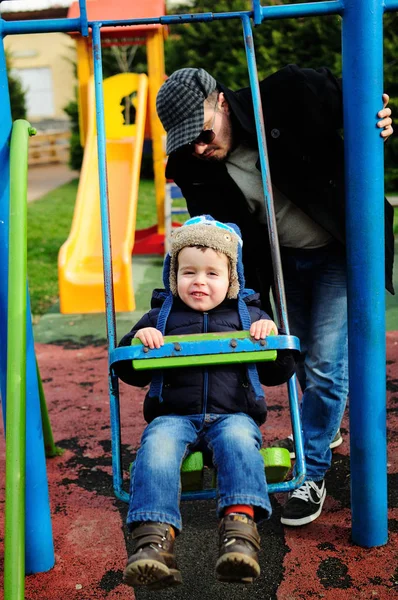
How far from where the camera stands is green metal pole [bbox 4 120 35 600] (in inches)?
83.1

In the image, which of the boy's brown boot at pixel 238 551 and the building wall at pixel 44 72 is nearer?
the boy's brown boot at pixel 238 551

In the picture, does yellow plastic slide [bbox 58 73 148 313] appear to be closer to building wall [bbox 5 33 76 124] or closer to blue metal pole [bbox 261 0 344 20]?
blue metal pole [bbox 261 0 344 20]

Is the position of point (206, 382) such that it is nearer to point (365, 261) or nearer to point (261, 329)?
point (261, 329)

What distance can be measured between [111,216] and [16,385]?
227 inches

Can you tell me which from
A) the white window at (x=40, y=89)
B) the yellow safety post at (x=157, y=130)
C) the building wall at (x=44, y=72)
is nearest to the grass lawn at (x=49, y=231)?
the yellow safety post at (x=157, y=130)

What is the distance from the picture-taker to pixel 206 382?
7.81 feet

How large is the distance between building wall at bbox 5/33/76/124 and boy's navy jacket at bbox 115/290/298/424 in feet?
103

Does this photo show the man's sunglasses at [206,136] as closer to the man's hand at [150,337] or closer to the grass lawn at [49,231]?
the man's hand at [150,337]

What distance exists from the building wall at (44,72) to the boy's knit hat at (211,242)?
31.4 m

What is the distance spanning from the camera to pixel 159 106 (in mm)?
2531

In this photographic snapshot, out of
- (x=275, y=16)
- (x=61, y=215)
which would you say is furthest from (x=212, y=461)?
(x=61, y=215)

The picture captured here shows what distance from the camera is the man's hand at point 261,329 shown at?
88.5 inches

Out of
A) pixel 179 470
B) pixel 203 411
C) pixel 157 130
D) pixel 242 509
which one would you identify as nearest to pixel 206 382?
pixel 203 411

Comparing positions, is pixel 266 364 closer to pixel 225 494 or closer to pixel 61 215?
pixel 225 494
